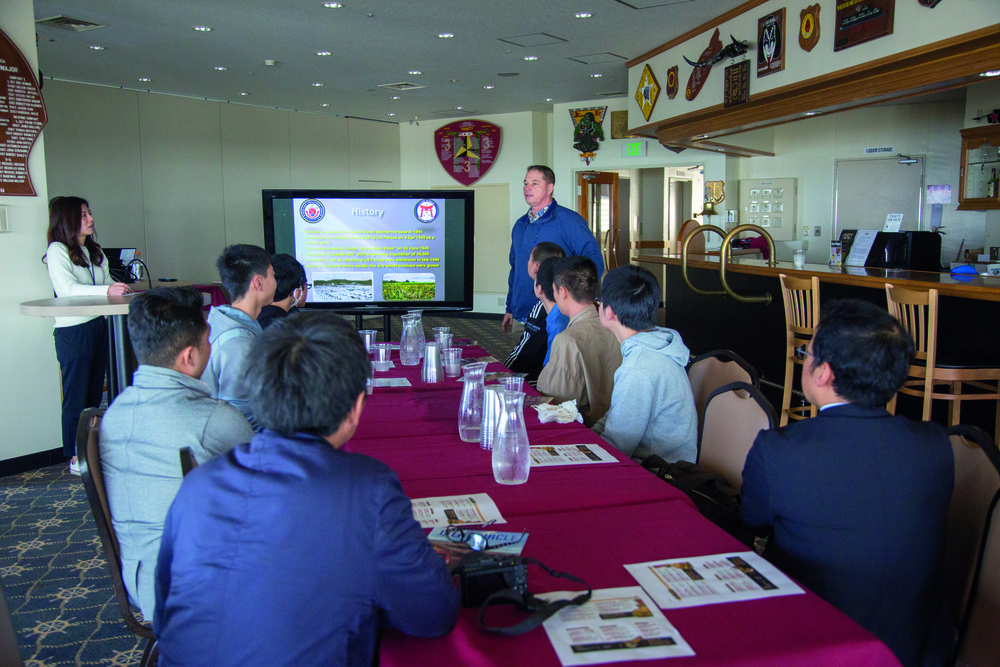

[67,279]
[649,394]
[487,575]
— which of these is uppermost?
[67,279]

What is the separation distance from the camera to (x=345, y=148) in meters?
10.9

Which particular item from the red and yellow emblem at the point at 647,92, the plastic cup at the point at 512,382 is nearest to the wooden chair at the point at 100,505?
the plastic cup at the point at 512,382

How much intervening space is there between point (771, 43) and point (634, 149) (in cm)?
386

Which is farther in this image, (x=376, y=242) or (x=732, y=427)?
(x=376, y=242)

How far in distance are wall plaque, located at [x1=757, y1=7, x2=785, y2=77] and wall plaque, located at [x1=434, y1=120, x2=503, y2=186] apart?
5664 mm

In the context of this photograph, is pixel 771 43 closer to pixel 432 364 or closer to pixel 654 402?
pixel 432 364

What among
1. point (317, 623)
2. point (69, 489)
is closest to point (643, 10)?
point (69, 489)

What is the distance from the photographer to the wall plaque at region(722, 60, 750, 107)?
5.69m

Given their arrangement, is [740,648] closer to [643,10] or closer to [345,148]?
[643,10]

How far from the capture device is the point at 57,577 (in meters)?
2.86

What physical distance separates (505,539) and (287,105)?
977 centimetres

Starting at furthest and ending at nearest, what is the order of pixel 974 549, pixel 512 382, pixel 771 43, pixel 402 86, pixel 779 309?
pixel 402 86 < pixel 771 43 < pixel 779 309 < pixel 512 382 < pixel 974 549

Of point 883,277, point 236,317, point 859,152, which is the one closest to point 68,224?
point 236,317

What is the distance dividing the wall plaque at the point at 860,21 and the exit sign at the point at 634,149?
4404mm
